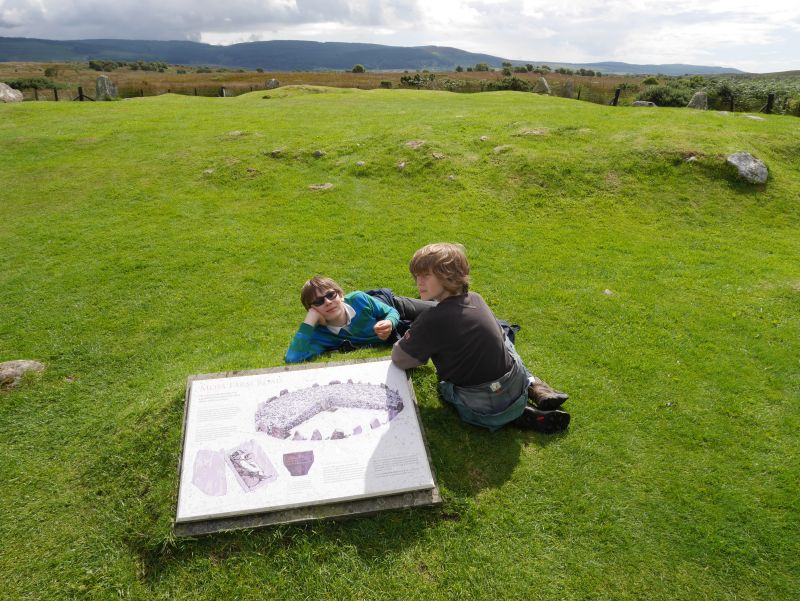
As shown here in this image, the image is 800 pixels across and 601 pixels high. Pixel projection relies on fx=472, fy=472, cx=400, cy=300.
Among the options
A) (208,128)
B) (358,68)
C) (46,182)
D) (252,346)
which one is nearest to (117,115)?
(208,128)

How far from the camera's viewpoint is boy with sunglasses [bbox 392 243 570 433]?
18.0 ft

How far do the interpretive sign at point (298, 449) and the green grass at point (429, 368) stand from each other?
0.96 feet

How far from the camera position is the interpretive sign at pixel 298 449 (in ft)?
16.2

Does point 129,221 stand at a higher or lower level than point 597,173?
lower

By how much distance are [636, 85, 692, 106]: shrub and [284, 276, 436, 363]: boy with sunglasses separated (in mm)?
45401

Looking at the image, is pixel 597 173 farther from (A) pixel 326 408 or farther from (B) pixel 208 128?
(B) pixel 208 128

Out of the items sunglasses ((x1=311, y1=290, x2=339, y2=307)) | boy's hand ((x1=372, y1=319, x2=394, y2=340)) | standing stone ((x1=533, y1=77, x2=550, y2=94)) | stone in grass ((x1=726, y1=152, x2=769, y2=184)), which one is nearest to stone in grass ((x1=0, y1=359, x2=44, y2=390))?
sunglasses ((x1=311, y1=290, x2=339, y2=307))

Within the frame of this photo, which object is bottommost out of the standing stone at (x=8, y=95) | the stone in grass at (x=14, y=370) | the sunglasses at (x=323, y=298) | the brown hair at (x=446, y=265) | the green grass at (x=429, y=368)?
the stone in grass at (x=14, y=370)

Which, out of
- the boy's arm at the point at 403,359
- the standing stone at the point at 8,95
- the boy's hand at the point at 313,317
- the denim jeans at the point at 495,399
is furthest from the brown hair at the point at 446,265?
the standing stone at the point at 8,95

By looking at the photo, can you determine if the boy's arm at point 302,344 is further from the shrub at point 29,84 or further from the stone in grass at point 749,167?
the shrub at point 29,84

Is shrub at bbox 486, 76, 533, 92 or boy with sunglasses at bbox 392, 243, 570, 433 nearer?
boy with sunglasses at bbox 392, 243, 570, 433

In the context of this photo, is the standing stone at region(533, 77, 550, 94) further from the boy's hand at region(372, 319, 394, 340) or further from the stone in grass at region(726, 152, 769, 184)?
the boy's hand at region(372, 319, 394, 340)

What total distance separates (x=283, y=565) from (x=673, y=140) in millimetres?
18172

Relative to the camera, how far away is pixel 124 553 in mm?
4977
